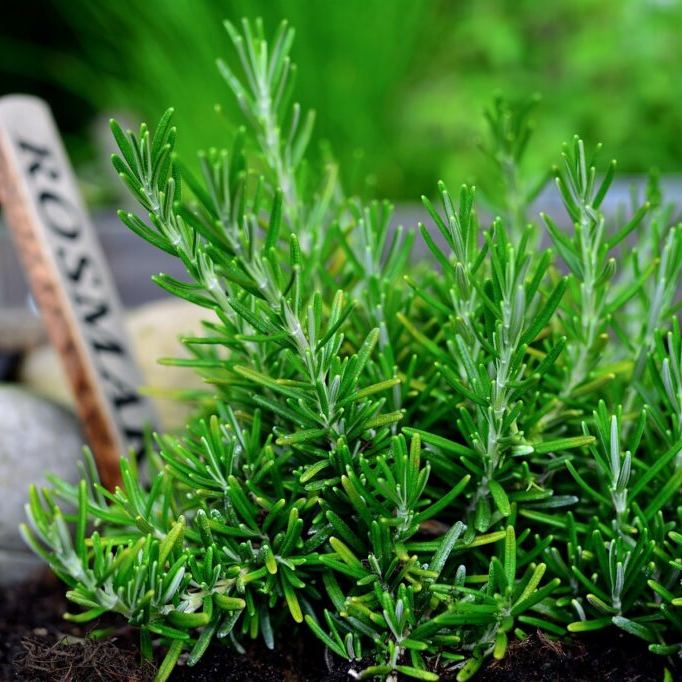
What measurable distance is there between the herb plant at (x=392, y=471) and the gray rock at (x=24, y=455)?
0.37m

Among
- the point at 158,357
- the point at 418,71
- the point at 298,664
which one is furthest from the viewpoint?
the point at 418,71

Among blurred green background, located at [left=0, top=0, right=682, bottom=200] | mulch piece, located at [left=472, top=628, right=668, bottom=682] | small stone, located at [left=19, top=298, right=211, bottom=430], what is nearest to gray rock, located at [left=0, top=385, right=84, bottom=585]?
small stone, located at [left=19, top=298, right=211, bottom=430]

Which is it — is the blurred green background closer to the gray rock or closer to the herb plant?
the gray rock

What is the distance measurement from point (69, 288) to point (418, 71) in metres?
2.93

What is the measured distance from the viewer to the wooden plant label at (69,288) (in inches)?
50.8

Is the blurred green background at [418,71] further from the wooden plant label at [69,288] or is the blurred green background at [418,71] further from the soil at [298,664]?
the soil at [298,664]

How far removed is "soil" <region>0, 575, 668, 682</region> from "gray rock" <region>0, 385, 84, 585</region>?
0.43 meters

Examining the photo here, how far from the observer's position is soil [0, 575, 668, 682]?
2.43ft

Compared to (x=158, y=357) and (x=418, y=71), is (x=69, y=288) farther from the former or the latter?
(x=418, y=71)

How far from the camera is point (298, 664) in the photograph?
81 centimetres

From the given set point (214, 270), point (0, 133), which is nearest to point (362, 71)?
point (0, 133)

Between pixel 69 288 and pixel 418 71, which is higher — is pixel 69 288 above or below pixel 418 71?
below

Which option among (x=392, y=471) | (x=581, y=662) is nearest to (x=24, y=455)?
(x=392, y=471)

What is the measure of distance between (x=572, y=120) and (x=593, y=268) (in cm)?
305
